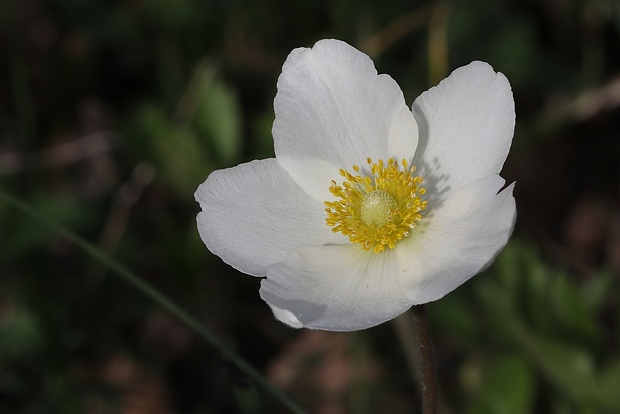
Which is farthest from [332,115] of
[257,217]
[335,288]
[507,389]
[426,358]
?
[507,389]

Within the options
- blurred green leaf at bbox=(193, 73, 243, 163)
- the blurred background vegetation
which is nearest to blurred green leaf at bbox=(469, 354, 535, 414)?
the blurred background vegetation

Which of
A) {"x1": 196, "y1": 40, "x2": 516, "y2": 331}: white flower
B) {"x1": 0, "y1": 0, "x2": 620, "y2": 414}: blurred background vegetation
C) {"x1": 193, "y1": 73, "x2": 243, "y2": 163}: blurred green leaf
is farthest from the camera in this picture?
{"x1": 193, "y1": 73, "x2": 243, "y2": 163}: blurred green leaf

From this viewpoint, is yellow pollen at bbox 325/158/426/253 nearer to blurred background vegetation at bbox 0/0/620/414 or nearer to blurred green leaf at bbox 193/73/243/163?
blurred background vegetation at bbox 0/0/620/414

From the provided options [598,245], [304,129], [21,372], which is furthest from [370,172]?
[598,245]

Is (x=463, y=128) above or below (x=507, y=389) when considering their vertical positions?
above

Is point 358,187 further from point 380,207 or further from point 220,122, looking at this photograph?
point 220,122

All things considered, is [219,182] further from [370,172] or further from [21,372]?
[21,372]
